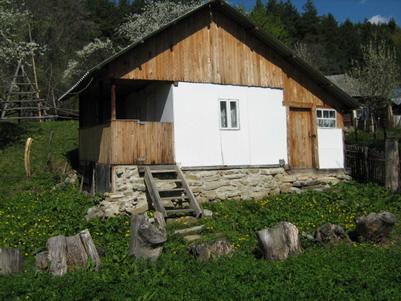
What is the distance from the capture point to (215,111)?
52.5 ft

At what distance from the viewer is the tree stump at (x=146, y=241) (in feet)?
30.2

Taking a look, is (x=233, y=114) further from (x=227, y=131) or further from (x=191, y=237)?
(x=191, y=237)

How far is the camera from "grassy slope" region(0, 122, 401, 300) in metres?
7.20

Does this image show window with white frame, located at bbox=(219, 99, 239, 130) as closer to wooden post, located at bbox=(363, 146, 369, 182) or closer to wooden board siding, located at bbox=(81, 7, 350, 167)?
wooden board siding, located at bbox=(81, 7, 350, 167)

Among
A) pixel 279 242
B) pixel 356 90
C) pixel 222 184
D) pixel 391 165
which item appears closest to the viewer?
pixel 279 242

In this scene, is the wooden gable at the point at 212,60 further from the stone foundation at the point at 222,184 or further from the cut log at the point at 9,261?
the cut log at the point at 9,261

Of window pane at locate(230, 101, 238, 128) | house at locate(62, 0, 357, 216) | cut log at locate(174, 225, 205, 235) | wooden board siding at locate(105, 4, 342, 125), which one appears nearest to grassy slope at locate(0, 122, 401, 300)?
cut log at locate(174, 225, 205, 235)

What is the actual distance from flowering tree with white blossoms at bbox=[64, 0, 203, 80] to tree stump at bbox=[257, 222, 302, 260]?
35.7 m

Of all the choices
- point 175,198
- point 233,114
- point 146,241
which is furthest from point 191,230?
point 233,114

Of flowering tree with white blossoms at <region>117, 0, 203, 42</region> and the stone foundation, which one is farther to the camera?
flowering tree with white blossoms at <region>117, 0, 203, 42</region>

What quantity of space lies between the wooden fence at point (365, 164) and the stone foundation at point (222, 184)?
0.86 meters

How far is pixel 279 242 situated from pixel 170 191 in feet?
18.6

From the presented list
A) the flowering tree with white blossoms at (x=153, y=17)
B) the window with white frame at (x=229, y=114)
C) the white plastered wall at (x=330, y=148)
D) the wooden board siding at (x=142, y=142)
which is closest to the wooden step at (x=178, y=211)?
the wooden board siding at (x=142, y=142)

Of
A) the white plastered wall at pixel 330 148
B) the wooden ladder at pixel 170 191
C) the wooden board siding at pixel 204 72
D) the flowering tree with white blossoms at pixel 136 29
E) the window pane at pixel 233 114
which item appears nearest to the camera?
the wooden ladder at pixel 170 191
